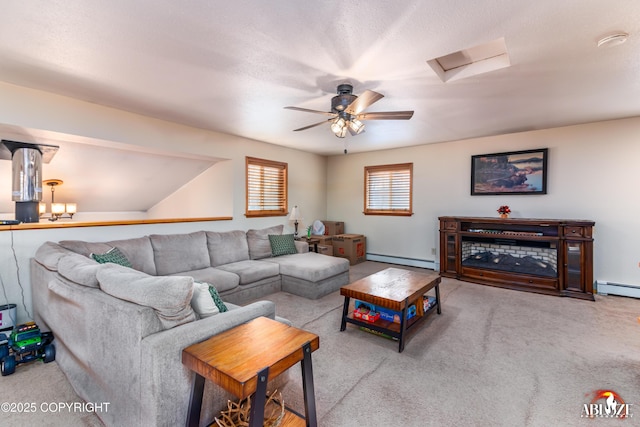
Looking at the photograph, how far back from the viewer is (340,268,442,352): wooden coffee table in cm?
262

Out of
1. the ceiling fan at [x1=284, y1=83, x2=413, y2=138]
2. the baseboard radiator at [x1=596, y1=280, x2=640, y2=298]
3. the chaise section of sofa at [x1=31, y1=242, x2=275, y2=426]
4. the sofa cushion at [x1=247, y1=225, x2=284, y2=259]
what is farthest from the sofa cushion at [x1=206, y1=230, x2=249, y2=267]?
the baseboard radiator at [x1=596, y1=280, x2=640, y2=298]

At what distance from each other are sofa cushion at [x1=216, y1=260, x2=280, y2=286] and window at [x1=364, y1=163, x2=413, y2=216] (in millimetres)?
2944

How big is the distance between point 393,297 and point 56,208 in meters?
4.92

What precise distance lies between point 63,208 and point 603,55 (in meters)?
6.49

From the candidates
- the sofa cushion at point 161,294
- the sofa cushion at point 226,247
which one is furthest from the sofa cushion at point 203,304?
the sofa cushion at point 226,247

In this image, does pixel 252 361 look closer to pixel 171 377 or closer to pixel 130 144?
pixel 171 377

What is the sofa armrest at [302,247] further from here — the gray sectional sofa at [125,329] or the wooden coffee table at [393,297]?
the gray sectional sofa at [125,329]

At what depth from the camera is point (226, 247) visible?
425cm

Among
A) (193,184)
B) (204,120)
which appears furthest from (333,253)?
(204,120)

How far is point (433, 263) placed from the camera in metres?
5.55

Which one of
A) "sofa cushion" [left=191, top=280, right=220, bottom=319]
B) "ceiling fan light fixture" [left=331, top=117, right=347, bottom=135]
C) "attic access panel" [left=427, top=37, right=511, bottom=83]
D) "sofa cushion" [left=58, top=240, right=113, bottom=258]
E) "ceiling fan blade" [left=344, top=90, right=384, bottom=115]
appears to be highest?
"attic access panel" [left=427, top=37, right=511, bottom=83]

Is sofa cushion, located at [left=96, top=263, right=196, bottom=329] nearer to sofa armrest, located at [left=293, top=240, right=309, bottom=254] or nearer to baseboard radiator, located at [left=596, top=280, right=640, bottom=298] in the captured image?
sofa armrest, located at [left=293, top=240, right=309, bottom=254]

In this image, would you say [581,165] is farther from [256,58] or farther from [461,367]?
[256,58]

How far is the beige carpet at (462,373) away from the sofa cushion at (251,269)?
805mm
